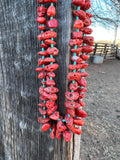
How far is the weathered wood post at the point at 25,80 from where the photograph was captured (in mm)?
682

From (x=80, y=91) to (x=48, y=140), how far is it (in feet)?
1.31

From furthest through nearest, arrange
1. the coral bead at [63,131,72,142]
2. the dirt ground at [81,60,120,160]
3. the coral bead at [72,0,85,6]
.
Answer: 1. the dirt ground at [81,60,120,160]
2. the coral bead at [63,131,72,142]
3. the coral bead at [72,0,85,6]

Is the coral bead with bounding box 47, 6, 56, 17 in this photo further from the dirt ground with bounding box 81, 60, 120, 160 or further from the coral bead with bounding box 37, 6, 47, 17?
the dirt ground with bounding box 81, 60, 120, 160

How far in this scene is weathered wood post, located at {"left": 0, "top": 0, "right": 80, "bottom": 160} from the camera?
682 millimetres

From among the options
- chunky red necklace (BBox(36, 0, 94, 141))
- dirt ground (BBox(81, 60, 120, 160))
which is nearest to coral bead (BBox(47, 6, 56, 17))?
chunky red necklace (BBox(36, 0, 94, 141))

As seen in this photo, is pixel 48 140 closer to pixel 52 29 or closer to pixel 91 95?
pixel 52 29

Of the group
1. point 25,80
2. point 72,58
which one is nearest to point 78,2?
point 72,58

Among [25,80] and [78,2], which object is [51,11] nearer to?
[78,2]

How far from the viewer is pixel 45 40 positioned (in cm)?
62

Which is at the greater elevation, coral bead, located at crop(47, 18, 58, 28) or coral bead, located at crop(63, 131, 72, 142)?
coral bead, located at crop(47, 18, 58, 28)

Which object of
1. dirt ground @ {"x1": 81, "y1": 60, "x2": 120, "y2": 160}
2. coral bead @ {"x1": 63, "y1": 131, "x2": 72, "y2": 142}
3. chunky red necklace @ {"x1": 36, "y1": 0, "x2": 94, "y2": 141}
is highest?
chunky red necklace @ {"x1": 36, "y1": 0, "x2": 94, "y2": 141}

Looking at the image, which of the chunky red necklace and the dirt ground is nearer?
the chunky red necklace

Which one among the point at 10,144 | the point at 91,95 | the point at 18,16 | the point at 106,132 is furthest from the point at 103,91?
the point at 18,16

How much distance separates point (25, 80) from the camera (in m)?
0.84
